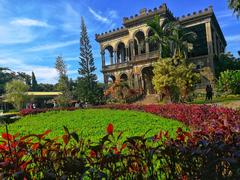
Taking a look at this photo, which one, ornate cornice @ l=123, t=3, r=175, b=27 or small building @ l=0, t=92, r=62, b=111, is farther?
small building @ l=0, t=92, r=62, b=111

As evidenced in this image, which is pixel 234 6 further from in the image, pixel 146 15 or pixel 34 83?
pixel 34 83

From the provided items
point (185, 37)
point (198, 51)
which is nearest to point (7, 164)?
point (185, 37)

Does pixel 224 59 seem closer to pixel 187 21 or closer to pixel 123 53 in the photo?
pixel 187 21

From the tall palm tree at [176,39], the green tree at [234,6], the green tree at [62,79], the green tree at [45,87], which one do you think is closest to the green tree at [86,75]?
the green tree at [62,79]

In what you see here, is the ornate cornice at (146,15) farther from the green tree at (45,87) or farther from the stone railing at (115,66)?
the green tree at (45,87)

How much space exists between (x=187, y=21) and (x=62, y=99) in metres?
16.6

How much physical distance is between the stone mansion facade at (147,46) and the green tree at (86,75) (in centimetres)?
201

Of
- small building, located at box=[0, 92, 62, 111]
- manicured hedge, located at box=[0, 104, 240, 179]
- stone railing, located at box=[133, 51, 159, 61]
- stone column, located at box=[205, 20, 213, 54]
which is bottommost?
manicured hedge, located at box=[0, 104, 240, 179]

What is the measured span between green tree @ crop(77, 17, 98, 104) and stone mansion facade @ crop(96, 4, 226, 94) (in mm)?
2009

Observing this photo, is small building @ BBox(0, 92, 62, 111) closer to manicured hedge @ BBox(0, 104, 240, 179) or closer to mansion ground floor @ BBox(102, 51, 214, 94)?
mansion ground floor @ BBox(102, 51, 214, 94)

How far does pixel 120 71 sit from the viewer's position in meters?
40.6

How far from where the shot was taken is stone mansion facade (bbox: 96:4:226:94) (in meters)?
34.8

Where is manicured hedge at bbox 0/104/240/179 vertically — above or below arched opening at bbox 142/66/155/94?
below

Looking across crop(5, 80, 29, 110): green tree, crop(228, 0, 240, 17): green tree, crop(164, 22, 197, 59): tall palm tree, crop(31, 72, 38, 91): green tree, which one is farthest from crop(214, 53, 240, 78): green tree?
crop(31, 72, 38, 91): green tree
